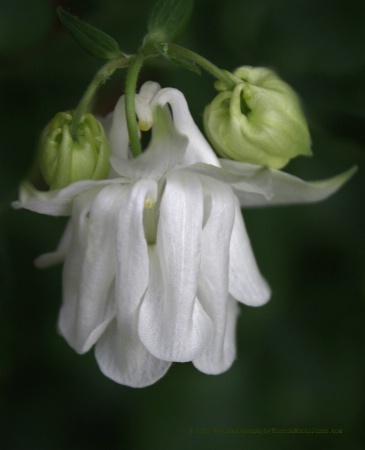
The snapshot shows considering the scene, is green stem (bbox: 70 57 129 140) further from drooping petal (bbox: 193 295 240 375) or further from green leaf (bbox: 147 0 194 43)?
drooping petal (bbox: 193 295 240 375)

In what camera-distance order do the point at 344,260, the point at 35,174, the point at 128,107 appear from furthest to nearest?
1. the point at 344,260
2. the point at 35,174
3. the point at 128,107

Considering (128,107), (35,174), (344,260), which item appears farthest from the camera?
(344,260)

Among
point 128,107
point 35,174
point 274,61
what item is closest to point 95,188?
point 128,107

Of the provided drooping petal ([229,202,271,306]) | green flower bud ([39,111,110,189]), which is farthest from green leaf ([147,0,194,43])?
drooping petal ([229,202,271,306])

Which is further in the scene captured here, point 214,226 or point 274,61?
point 274,61

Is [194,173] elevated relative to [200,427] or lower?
elevated

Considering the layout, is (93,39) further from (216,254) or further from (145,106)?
(216,254)

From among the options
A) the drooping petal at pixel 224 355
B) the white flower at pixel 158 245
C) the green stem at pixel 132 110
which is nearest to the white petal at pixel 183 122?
the white flower at pixel 158 245

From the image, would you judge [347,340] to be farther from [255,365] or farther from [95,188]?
[95,188]
